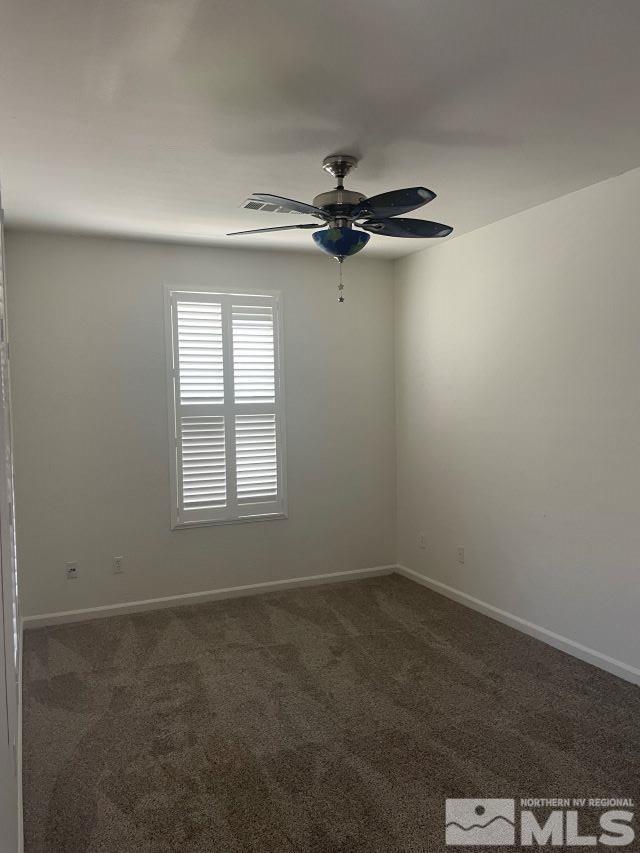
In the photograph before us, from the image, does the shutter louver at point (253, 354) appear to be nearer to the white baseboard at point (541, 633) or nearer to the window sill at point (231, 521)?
the window sill at point (231, 521)

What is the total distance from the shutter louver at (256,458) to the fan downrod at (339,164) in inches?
88.8

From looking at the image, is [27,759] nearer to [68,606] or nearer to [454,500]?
[68,606]

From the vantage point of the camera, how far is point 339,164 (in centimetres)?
302

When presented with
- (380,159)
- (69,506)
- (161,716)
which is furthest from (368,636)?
(380,159)

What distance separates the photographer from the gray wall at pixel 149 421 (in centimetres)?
Answer: 433

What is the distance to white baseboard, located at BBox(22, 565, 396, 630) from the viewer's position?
14.4ft

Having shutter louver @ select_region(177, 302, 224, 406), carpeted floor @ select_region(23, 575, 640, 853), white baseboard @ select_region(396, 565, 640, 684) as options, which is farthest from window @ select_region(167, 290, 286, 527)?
white baseboard @ select_region(396, 565, 640, 684)

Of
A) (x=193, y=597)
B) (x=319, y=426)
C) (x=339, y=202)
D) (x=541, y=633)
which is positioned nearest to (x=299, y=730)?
(x=541, y=633)

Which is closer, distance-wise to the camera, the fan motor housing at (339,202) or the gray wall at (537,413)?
the fan motor housing at (339,202)

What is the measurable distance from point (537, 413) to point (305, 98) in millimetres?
2410

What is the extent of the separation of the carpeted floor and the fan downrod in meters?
2.56

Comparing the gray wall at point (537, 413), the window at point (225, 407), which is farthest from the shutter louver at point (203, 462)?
the gray wall at point (537, 413)

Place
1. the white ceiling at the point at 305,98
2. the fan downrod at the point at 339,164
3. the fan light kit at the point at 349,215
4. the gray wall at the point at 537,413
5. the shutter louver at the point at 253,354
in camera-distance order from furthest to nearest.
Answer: the shutter louver at the point at 253,354 < the gray wall at the point at 537,413 < the fan downrod at the point at 339,164 < the fan light kit at the point at 349,215 < the white ceiling at the point at 305,98

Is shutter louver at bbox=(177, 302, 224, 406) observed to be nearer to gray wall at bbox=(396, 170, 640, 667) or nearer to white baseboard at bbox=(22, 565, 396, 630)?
white baseboard at bbox=(22, 565, 396, 630)
